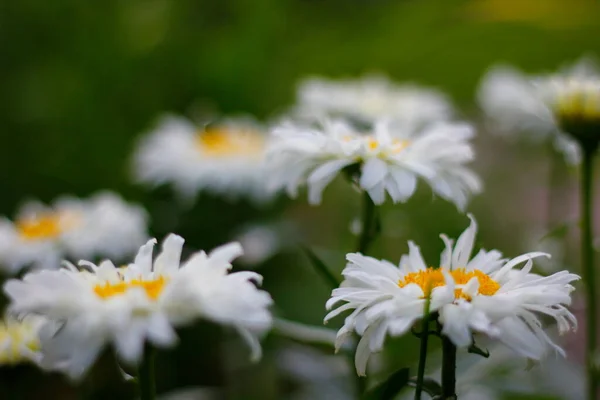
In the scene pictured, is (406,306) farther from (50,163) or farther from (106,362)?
Answer: (50,163)

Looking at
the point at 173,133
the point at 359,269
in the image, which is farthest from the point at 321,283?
the point at 359,269

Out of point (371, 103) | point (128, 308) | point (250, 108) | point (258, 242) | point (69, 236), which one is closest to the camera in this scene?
point (128, 308)

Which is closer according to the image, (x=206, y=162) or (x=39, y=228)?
(x=39, y=228)

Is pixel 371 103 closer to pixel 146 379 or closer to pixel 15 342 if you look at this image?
pixel 15 342

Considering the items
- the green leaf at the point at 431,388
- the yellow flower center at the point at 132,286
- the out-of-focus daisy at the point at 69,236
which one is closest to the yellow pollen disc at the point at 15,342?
the out-of-focus daisy at the point at 69,236

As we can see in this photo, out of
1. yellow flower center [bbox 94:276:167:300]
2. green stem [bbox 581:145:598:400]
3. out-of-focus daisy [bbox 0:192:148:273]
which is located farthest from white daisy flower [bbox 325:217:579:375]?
out-of-focus daisy [bbox 0:192:148:273]

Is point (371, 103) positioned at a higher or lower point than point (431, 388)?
higher

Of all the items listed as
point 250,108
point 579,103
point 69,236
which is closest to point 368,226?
point 579,103

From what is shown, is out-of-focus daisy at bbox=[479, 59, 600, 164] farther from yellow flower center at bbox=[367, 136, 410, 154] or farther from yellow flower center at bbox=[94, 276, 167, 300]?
yellow flower center at bbox=[94, 276, 167, 300]
